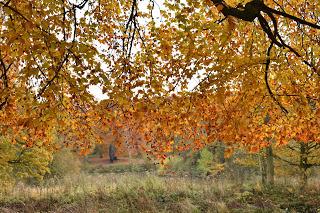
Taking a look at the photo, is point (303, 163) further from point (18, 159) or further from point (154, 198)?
point (18, 159)

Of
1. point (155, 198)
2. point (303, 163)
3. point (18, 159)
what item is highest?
point (18, 159)

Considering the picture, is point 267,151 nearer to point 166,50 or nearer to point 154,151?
point 154,151

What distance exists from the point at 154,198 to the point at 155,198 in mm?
59

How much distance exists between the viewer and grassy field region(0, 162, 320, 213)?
11562 millimetres

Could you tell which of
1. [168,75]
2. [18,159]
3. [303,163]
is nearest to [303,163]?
[303,163]

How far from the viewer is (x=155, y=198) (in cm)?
1253

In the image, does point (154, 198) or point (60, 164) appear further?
point (60, 164)

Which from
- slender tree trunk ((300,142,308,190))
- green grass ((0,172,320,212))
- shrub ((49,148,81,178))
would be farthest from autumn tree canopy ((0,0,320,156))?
shrub ((49,148,81,178))

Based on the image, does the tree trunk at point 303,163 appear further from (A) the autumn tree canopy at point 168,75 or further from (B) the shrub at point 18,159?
(B) the shrub at point 18,159

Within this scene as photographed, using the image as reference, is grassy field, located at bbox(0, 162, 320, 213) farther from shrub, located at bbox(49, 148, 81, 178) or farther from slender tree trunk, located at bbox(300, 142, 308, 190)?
shrub, located at bbox(49, 148, 81, 178)

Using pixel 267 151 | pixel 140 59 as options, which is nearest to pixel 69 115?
pixel 140 59

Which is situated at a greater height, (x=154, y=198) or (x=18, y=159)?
(x=18, y=159)

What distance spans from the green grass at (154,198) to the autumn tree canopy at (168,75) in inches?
151

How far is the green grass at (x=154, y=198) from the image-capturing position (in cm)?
1156
